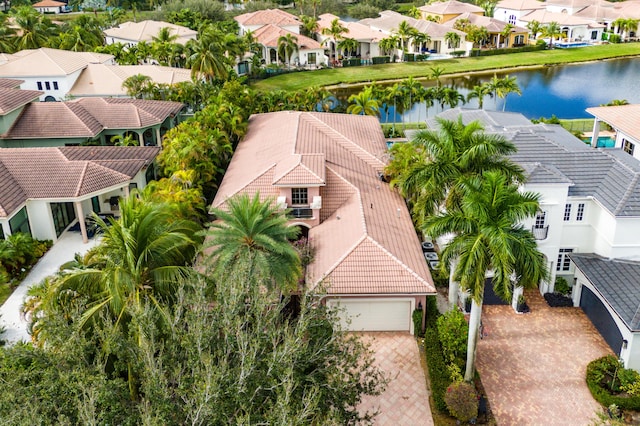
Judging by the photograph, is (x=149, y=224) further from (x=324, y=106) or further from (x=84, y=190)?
(x=324, y=106)

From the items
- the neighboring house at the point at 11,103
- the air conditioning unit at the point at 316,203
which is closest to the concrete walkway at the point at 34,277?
the neighboring house at the point at 11,103

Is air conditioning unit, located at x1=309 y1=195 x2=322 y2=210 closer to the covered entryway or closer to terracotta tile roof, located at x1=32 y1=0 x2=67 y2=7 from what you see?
the covered entryway

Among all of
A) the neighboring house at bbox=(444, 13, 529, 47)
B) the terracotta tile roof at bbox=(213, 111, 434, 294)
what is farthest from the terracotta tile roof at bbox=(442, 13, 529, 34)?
the terracotta tile roof at bbox=(213, 111, 434, 294)

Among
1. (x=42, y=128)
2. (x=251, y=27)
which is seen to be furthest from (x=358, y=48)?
(x=42, y=128)

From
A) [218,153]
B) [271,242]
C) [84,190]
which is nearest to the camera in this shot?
[271,242]

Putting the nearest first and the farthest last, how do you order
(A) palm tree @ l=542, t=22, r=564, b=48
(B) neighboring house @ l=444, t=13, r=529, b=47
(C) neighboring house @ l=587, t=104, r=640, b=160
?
1. (C) neighboring house @ l=587, t=104, r=640, b=160
2. (B) neighboring house @ l=444, t=13, r=529, b=47
3. (A) palm tree @ l=542, t=22, r=564, b=48

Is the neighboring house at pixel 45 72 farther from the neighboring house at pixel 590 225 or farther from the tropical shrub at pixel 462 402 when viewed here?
the tropical shrub at pixel 462 402

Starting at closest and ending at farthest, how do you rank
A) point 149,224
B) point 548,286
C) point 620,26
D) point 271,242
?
1. point 149,224
2. point 271,242
3. point 548,286
4. point 620,26
